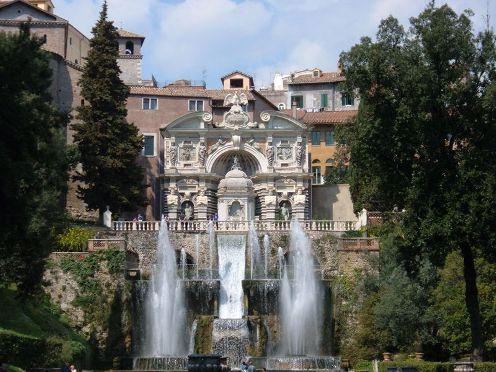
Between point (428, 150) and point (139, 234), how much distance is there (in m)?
23.5

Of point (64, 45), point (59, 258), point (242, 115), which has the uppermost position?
point (64, 45)

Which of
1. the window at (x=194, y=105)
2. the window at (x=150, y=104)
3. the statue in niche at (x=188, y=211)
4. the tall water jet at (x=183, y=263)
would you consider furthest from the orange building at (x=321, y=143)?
the tall water jet at (x=183, y=263)

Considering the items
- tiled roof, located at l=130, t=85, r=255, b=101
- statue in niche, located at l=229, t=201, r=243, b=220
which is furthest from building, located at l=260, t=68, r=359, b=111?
statue in niche, located at l=229, t=201, r=243, b=220

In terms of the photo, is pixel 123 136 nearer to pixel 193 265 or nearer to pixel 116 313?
pixel 193 265

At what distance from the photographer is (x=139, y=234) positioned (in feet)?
198

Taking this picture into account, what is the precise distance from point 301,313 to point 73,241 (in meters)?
12.4

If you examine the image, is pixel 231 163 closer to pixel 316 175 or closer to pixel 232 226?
pixel 232 226

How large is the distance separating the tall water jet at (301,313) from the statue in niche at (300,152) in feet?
50.1

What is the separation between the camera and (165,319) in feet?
179

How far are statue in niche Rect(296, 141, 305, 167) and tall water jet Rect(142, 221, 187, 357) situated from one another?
17.9m

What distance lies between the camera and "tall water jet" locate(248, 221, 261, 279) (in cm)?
5908

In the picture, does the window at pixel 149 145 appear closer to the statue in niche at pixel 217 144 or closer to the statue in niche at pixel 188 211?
the statue in niche at pixel 217 144

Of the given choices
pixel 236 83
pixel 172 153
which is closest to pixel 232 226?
pixel 172 153

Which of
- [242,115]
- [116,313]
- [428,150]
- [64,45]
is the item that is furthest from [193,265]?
[64,45]
